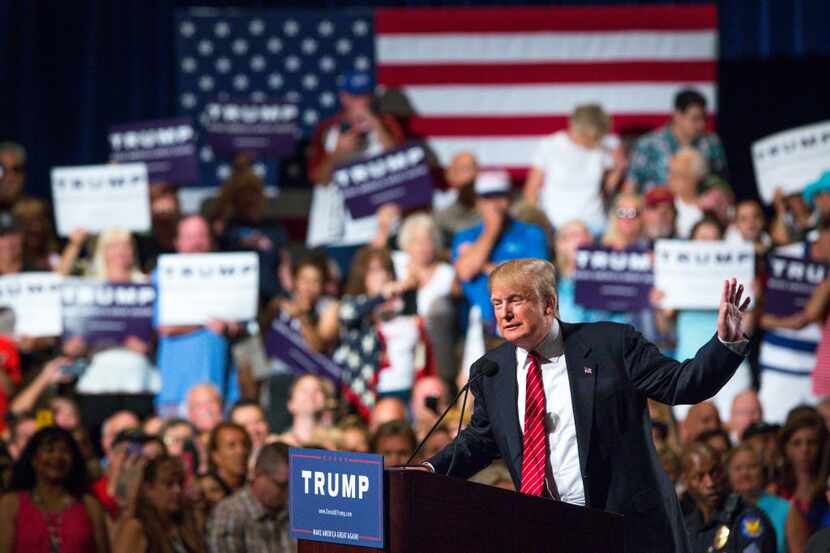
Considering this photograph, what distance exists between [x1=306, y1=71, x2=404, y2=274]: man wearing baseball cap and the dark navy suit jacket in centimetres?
560

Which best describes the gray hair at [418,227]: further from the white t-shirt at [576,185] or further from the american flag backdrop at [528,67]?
the american flag backdrop at [528,67]

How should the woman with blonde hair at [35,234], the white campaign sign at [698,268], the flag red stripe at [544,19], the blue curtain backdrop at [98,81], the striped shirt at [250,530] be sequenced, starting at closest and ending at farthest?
the striped shirt at [250,530] < the white campaign sign at [698,268] < the woman with blonde hair at [35,234] < the flag red stripe at [544,19] < the blue curtain backdrop at [98,81]

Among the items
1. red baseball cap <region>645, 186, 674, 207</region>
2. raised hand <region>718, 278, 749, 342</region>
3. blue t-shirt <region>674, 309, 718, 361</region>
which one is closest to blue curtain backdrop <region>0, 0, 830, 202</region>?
red baseball cap <region>645, 186, 674, 207</region>

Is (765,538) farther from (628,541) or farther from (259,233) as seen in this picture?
(259,233)

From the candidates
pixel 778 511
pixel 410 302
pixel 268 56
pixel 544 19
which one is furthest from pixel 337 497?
pixel 268 56

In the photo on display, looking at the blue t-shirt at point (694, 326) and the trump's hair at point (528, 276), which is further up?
the trump's hair at point (528, 276)

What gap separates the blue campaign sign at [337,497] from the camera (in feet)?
12.1

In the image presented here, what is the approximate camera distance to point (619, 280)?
8.19 meters

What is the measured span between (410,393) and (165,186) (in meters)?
2.39

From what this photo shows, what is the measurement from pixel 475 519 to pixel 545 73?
746cm

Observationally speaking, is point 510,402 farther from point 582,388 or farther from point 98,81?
point 98,81

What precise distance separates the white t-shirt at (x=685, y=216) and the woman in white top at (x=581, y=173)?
0.50 metres

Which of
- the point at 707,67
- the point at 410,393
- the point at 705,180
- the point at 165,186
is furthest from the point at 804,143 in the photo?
the point at 165,186

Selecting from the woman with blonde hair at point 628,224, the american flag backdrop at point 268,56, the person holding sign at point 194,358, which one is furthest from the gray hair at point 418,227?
the american flag backdrop at point 268,56
